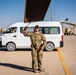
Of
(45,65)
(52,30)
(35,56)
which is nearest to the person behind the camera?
(35,56)

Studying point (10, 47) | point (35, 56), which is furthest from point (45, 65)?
point (10, 47)

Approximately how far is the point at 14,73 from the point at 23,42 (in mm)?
9493

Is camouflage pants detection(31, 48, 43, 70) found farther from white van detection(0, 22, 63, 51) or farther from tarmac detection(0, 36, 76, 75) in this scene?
white van detection(0, 22, 63, 51)

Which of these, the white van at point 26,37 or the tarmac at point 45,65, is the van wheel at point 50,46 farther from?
the tarmac at point 45,65

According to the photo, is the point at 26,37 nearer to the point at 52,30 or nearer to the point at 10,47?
the point at 10,47

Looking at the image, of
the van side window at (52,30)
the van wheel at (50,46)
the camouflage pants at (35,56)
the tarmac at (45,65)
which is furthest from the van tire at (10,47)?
the camouflage pants at (35,56)

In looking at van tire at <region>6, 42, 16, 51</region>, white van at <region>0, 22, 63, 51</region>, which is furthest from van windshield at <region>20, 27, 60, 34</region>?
van tire at <region>6, 42, 16, 51</region>

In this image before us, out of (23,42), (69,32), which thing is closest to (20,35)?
(23,42)

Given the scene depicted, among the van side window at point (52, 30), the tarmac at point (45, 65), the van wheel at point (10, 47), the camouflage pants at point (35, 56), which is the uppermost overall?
the van side window at point (52, 30)

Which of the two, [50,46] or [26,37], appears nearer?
[50,46]

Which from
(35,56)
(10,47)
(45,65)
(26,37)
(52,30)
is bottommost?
(45,65)

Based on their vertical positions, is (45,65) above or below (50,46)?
below

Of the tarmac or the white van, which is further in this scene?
the white van

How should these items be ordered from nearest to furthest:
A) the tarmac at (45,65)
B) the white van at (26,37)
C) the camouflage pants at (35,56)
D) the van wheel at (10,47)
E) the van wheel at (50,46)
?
the camouflage pants at (35,56)
the tarmac at (45,65)
the van wheel at (50,46)
the white van at (26,37)
the van wheel at (10,47)
